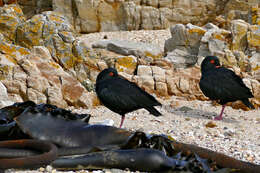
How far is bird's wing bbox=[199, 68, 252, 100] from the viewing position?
8875mm

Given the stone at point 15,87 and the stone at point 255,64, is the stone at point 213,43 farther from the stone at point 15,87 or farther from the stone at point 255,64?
the stone at point 15,87

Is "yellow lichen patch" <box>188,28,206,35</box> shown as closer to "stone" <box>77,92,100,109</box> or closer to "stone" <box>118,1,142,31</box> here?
"stone" <box>77,92,100,109</box>

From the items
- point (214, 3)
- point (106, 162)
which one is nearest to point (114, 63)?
point (106, 162)

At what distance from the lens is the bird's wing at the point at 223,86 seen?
8875 millimetres

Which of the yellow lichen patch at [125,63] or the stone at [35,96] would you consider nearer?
the stone at [35,96]

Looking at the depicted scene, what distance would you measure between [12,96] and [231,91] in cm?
632

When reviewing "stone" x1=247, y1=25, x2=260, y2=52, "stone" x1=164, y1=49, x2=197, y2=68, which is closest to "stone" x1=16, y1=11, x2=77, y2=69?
"stone" x1=164, y1=49, x2=197, y2=68

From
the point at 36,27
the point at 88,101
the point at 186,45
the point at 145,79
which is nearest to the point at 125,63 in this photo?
the point at 145,79

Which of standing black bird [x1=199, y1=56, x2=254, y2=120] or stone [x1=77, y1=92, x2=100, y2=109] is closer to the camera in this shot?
standing black bird [x1=199, y1=56, x2=254, y2=120]

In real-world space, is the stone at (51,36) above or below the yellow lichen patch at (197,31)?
above

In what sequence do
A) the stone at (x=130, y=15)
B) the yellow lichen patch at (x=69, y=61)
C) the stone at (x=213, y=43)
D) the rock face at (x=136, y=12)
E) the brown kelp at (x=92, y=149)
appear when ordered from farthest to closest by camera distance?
the rock face at (x=136, y=12), the stone at (x=130, y=15), the stone at (x=213, y=43), the yellow lichen patch at (x=69, y=61), the brown kelp at (x=92, y=149)

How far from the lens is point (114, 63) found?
42.7ft

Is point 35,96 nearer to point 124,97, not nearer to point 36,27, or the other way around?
point 124,97

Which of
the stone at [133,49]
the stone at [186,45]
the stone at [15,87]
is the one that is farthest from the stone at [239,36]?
the stone at [15,87]
